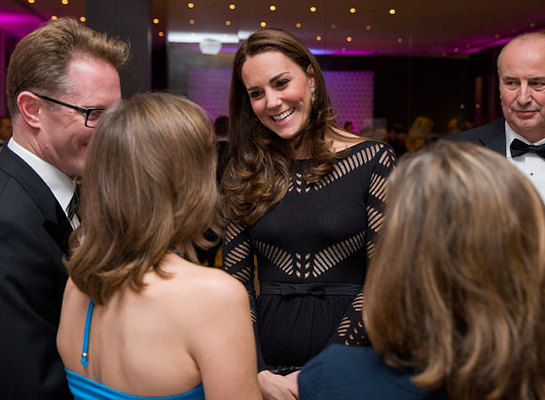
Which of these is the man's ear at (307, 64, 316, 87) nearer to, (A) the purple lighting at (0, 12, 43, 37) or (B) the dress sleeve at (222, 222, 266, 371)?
(B) the dress sleeve at (222, 222, 266, 371)

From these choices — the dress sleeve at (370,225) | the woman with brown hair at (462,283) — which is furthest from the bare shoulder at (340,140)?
the woman with brown hair at (462,283)

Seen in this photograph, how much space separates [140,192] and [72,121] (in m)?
0.63

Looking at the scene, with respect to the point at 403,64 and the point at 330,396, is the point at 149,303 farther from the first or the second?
the point at 403,64

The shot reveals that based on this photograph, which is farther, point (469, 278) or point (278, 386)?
point (278, 386)

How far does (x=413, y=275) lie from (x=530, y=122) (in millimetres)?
2066

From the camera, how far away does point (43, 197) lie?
5.01ft

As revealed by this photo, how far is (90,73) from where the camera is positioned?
1.71 metres

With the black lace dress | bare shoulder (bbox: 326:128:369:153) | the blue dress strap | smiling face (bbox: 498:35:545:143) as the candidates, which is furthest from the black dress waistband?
smiling face (bbox: 498:35:545:143)

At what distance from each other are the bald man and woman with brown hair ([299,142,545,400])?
1.86 m

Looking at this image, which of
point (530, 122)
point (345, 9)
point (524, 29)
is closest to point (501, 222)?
point (530, 122)

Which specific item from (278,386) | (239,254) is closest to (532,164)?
(239,254)

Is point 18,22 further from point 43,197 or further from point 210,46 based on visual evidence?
point 43,197

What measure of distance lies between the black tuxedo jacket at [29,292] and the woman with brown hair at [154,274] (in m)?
0.16

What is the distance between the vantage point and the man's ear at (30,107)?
65.1 inches
